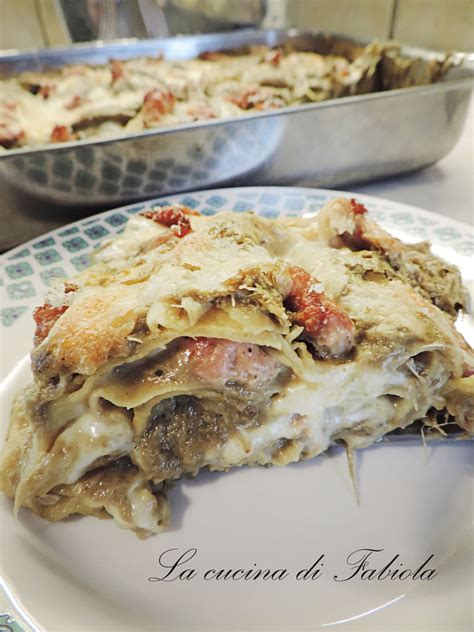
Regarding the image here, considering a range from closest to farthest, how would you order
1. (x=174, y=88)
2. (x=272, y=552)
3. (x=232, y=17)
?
(x=272, y=552) < (x=174, y=88) < (x=232, y=17)

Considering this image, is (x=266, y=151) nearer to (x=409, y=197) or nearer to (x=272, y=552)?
(x=409, y=197)

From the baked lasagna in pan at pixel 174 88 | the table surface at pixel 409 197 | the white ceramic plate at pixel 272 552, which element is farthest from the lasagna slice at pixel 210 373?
the baked lasagna in pan at pixel 174 88

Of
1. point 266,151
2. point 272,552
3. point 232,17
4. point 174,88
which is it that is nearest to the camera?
point 272,552

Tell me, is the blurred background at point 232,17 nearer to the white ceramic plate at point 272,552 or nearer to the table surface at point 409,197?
the table surface at point 409,197

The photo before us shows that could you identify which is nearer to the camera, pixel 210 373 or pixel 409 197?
pixel 210 373

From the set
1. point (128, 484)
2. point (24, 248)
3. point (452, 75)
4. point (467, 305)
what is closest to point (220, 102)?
point (452, 75)

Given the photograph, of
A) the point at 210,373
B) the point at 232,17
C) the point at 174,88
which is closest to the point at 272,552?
the point at 210,373
